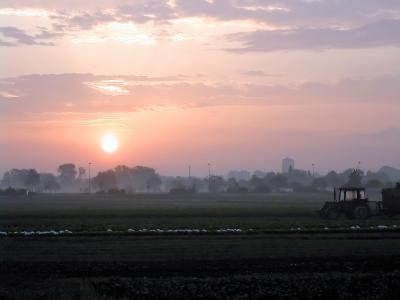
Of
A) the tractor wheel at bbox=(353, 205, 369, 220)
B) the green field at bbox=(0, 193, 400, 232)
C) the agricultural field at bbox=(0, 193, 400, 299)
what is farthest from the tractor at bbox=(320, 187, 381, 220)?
the agricultural field at bbox=(0, 193, 400, 299)

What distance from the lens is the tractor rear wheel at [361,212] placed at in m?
55.2

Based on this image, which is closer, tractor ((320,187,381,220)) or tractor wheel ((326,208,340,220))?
tractor ((320,187,381,220))

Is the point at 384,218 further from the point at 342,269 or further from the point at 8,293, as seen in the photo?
the point at 8,293

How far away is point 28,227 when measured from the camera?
4834 centimetres

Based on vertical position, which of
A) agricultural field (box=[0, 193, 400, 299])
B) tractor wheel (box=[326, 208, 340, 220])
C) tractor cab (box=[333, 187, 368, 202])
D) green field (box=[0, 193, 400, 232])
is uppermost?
tractor cab (box=[333, 187, 368, 202])

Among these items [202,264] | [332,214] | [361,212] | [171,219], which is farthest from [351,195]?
[202,264]

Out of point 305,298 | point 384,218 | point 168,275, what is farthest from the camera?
point 384,218

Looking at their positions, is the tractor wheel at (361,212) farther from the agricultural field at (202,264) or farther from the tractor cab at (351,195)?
the agricultural field at (202,264)

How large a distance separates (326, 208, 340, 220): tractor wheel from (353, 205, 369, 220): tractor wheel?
1472mm

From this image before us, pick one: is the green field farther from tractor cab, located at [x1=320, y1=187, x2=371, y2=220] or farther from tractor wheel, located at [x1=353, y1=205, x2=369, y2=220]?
tractor cab, located at [x1=320, y1=187, x2=371, y2=220]

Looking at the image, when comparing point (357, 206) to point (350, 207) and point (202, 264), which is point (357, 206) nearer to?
point (350, 207)

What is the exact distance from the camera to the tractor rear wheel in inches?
2173

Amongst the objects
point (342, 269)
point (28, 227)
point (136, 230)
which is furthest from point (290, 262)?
point (28, 227)

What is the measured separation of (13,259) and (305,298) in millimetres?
14007
